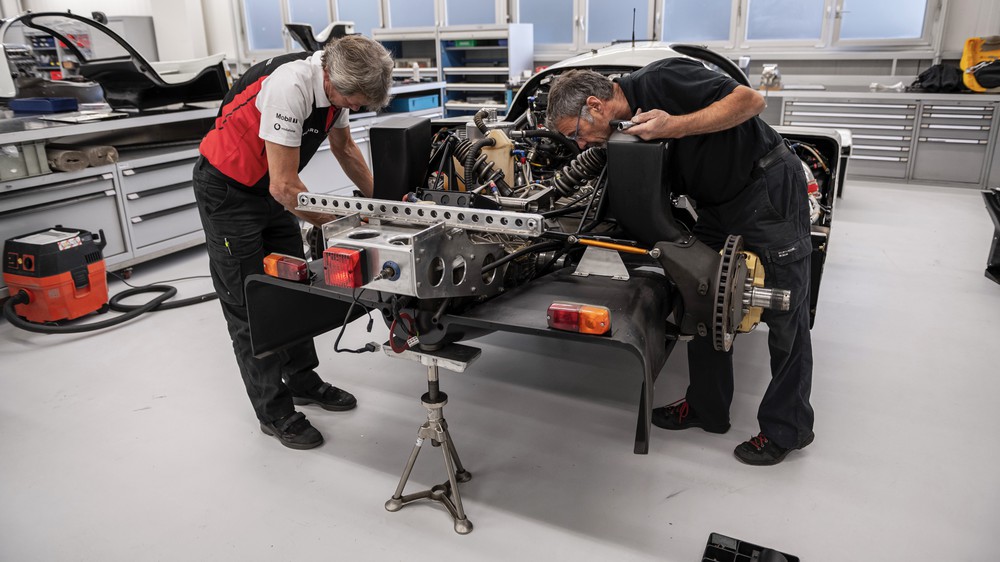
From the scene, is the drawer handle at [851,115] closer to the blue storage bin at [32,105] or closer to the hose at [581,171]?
the hose at [581,171]

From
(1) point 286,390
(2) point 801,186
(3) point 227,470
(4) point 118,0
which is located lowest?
(3) point 227,470

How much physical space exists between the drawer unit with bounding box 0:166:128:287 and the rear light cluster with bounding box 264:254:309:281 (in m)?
2.18

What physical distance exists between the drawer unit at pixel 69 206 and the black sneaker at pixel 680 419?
302 centimetres

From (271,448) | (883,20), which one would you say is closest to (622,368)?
(271,448)

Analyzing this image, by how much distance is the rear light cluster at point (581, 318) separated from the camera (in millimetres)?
1387

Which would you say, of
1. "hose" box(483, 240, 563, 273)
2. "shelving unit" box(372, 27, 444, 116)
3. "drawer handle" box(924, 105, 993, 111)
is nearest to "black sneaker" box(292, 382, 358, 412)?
"hose" box(483, 240, 563, 273)

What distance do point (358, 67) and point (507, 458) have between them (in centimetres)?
123

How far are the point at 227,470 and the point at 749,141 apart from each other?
1802 mm

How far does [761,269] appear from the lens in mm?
1771

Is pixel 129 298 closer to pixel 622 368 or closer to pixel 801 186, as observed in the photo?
pixel 622 368

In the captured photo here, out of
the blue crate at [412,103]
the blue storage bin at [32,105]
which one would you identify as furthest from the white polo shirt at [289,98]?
the blue crate at [412,103]

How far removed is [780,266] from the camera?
6.05 feet

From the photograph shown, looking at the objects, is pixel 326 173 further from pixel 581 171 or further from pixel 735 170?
pixel 735 170

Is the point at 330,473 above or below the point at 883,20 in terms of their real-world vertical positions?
below
